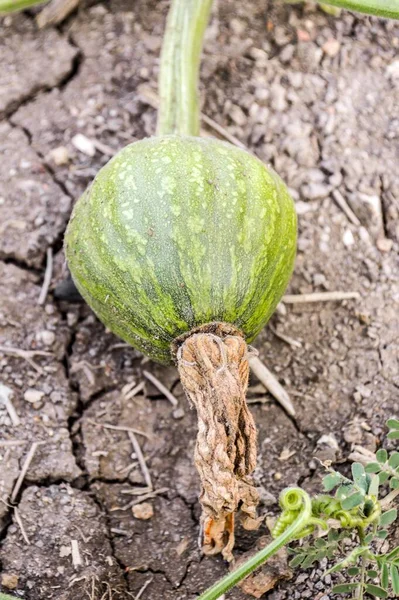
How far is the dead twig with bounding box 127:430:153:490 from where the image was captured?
294cm

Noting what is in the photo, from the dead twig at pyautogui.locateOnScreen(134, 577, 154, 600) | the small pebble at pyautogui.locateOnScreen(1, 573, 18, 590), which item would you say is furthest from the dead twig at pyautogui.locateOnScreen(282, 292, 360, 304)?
the small pebble at pyautogui.locateOnScreen(1, 573, 18, 590)

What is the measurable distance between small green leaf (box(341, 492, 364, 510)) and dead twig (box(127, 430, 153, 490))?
86cm

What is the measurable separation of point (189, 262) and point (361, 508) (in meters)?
0.94

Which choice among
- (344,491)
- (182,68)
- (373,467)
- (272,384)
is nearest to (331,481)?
(344,491)

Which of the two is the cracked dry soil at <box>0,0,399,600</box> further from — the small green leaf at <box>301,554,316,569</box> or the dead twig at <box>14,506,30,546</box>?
the small green leaf at <box>301,554,316,569</box>

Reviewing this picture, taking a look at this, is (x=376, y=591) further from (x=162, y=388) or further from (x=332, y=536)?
(x=162, y=388)

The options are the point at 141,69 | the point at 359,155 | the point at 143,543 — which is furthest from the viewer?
the point at 141,69

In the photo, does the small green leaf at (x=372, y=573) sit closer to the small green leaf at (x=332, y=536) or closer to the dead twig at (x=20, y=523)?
the small green leaf at (x=332, y=536)

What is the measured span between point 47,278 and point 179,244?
96cm

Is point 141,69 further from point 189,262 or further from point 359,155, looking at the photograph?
point 189,262

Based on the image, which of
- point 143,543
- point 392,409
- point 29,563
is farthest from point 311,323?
point 29,563

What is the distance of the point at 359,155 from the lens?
3648 mm

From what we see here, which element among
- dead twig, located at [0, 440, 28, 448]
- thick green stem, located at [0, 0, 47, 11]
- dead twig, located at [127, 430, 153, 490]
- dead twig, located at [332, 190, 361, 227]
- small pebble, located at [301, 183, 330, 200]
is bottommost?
dead twig, located at [127, 430, 153, 490]

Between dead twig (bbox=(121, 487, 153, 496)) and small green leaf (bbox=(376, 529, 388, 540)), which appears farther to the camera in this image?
dead twig (bbox=(121, 487, 153, 496))
